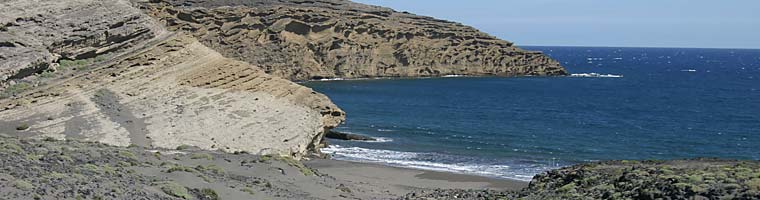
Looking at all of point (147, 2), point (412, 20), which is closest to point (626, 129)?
point (147, 2)

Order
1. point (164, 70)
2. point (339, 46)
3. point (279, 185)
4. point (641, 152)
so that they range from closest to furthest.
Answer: point (279, 185)
point (164, 70)
point (641, 152)
point (339, 46)

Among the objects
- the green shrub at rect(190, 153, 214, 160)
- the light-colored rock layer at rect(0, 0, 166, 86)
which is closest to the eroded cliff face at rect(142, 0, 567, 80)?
the light-colored rock layer at rect(0, 0, 166, 86)

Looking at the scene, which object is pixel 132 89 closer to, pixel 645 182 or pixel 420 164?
pixel 420 164

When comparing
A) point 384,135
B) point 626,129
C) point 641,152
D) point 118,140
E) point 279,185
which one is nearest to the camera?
point 279,185

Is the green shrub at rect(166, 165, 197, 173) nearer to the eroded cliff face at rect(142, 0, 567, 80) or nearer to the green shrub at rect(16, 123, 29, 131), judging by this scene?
the green shrub at rect(16, 123, 29, 131)

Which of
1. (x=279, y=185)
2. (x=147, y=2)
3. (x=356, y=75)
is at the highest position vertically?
(x=147, y=2)

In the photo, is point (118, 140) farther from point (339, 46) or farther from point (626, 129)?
point (339, 46)

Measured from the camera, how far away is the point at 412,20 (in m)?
134

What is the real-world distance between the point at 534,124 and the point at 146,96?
1349 inches

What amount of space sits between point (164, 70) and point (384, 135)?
834 inches

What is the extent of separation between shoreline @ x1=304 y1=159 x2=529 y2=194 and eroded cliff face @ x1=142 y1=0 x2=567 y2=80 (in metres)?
58.7

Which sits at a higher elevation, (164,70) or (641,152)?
(164,70)

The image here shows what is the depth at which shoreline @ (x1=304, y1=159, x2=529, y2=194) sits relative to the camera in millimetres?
33438

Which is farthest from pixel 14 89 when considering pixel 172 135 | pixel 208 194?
pixel 208 194
